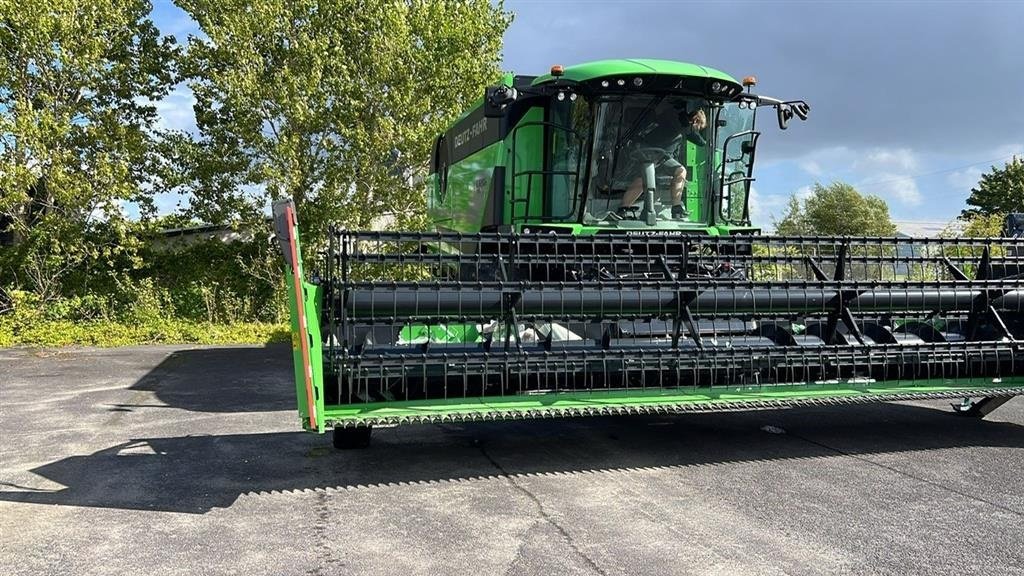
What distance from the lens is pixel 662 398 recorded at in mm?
5031

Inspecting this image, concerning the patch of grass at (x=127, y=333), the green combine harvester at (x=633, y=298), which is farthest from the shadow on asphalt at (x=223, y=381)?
the green combine harvester at (x=633, y=298)

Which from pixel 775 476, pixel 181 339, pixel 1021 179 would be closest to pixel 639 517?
pixel 775 476

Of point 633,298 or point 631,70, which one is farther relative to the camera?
point 631,70

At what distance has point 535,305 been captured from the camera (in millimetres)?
5008

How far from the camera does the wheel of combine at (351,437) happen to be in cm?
546

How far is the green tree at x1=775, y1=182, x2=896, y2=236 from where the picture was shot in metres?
48.9

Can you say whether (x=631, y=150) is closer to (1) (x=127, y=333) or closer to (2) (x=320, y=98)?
(2) (x=320, y=98)

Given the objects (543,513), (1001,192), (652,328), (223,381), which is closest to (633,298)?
(652,328)

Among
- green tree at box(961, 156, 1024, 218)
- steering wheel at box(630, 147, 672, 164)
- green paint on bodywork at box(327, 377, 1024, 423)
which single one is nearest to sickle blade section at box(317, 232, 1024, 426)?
green paint on bodywork at box(327, 377, 1024, 423)

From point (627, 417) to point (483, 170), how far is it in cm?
329

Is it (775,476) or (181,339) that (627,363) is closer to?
(775,476)

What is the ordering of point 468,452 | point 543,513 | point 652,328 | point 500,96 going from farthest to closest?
point 500,96, point 652,328, point 468,452, point 543,513

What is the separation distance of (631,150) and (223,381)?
572cm

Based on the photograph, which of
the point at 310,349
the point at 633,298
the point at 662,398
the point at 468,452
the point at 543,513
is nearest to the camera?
the point at 543,513
